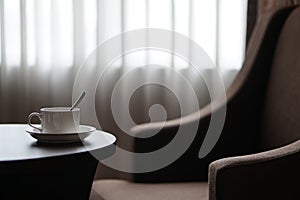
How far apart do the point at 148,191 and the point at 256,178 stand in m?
0.47

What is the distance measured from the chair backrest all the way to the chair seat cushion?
0.31 m

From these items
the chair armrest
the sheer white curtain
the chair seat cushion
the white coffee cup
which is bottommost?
the chair seat cushion

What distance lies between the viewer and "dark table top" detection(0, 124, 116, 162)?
1.04 metres

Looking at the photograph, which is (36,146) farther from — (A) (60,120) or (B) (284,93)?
(B) (284,93)

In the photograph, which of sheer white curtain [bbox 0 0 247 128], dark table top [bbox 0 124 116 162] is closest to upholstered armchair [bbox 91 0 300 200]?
dark table top [bbox 0 124 116 162]

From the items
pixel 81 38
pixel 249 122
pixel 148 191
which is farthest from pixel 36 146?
pixel 81 38

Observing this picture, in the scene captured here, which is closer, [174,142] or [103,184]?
[103,184]

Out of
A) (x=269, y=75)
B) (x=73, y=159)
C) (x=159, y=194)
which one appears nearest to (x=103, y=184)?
(x=159, y=194)

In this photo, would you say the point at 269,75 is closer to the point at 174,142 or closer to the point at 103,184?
the point at 174,142

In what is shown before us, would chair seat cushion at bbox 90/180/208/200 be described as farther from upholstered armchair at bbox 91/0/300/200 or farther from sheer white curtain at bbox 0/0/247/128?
sheer white curtain at bbox 0/0/247/128

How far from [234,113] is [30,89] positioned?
1021mm

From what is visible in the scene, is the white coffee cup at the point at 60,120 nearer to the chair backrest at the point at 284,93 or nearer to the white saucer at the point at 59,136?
the white saucer at the point at 59,136

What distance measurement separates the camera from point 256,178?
43.1 inches

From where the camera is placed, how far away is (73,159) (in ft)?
3.47
